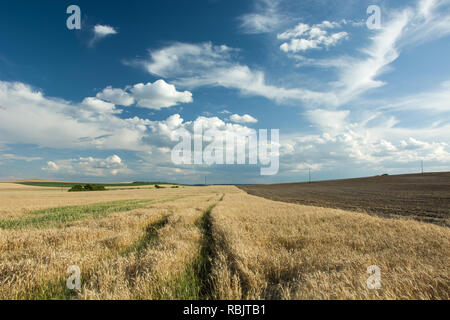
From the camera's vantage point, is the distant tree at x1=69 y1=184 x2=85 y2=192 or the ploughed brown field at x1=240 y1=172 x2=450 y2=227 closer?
the ploughed brown field at x1=240 y1=172 x2=450 y2=227

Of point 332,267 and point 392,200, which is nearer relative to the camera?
point 332,267

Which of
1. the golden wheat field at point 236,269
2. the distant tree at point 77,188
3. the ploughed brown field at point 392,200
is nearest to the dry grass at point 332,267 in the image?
the golden wheat field at point 236,269

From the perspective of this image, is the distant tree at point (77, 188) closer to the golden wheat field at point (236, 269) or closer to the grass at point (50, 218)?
the grass at point (50, 218)

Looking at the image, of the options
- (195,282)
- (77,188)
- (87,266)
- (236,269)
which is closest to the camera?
(195,282)

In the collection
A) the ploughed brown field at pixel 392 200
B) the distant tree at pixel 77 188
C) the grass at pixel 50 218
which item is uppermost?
the grass at pixel 50 218

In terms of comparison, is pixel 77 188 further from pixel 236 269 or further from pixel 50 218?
pixel 236 269

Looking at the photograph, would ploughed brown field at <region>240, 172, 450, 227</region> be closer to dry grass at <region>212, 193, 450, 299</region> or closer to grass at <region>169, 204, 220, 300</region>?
dry grass at <region>212, 193, 450, 299</region>

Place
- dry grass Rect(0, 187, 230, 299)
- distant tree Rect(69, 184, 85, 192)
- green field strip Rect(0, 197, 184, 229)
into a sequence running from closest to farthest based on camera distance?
dry grass Rect(0, 187, 230, 299) → green field strip Rect(0, 197, 184, 229) → distant tree Rect(69, 184, 85, 192)

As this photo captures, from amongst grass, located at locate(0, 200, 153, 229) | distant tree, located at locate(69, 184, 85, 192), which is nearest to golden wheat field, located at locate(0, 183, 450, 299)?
grass, located at locate(0, 200, 153, 229)

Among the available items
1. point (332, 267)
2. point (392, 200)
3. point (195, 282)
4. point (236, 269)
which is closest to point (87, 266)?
point (195, 282)
